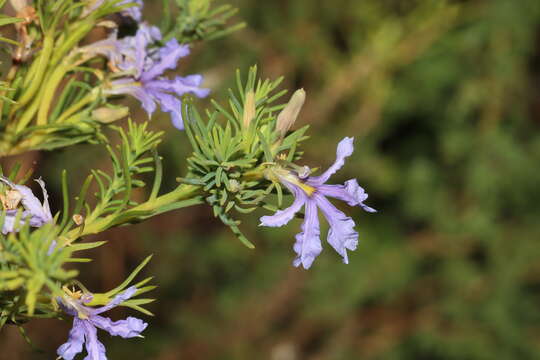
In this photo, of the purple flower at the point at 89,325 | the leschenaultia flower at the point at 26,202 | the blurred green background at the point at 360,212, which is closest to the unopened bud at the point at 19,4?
the leschenaultia flower at the point at 26,202

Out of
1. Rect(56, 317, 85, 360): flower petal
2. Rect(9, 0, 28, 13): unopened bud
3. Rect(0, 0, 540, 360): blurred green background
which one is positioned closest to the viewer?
Rect(56, 317, 85, 360): flower petal

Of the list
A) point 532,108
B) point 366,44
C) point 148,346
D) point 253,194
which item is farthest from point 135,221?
point 532,108

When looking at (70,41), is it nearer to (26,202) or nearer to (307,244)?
(26,202)

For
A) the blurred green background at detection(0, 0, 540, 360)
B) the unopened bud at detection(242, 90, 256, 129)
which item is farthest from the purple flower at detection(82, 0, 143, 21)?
the blurred green background at detection(0, 0, 540, 360)

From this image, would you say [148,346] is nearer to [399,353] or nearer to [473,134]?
[399,353]

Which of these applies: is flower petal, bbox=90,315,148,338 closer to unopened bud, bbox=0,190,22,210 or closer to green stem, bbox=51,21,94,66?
unopened bud, bbox=0,190,22,210

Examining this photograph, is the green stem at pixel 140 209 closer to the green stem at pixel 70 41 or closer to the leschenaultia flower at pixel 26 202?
the leschenaultia flower at pixel 26 202
